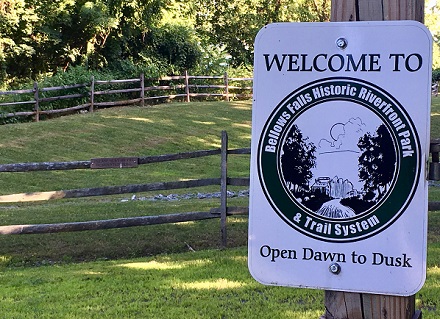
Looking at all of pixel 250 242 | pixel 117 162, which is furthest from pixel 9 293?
pixel 250 242

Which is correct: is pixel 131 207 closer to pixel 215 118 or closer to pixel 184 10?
pixel 215 118

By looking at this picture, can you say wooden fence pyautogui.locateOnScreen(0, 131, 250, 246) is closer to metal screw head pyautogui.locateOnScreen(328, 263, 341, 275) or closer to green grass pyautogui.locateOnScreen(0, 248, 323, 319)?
green grass pyautogui.locateOnScreen(0, 248, 323, 319)

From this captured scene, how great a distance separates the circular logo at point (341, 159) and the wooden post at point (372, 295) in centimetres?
18

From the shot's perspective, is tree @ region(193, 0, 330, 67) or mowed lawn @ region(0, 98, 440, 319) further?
tree @ region(193, 0, 330, 67)

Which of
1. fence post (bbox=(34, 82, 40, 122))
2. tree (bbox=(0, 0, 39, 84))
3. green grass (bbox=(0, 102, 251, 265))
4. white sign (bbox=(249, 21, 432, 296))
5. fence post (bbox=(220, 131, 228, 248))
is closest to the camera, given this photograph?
white sign (bbox=(249, 21, 432, 296))

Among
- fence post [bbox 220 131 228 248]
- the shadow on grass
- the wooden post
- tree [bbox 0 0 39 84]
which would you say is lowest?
the shadow on grass

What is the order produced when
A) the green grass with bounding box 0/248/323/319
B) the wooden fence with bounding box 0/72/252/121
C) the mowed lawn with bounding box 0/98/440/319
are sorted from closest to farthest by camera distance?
the green grass with bounding box 0/248/323/319 < the mowed lawn with bounding box 0/98/440/319 < the wooden fence with bounding box 0/72/252/121

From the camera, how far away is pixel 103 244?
27.6 feet

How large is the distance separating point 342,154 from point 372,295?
0.39 m

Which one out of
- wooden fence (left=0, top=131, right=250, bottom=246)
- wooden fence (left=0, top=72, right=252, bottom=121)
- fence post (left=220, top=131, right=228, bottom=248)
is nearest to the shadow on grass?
fence post (left=220, top=131, right=228, bottom=248)

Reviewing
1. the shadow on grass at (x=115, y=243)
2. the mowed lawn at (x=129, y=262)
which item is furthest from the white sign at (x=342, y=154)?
the shadow on grass at (x=115, y=243)

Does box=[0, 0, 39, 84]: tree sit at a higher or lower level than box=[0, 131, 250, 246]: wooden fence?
higher

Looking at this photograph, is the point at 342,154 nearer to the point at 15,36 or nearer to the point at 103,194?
the point at 103,194

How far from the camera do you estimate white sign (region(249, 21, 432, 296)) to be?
5.23ft
